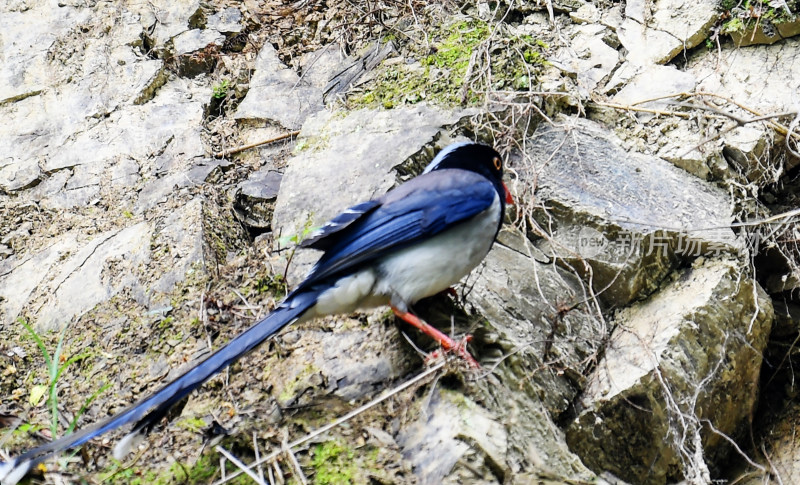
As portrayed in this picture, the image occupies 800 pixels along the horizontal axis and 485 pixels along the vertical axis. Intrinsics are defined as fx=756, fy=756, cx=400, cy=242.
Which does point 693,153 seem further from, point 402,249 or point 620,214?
point 402,249

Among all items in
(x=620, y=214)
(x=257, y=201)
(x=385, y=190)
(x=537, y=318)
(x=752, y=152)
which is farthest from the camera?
(x=257, y=201)

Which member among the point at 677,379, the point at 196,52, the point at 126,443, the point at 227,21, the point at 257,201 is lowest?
the point at 677,379

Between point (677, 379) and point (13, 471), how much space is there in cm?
→ 305

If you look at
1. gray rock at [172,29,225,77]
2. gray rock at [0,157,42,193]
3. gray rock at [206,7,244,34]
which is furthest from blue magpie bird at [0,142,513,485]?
gray rock at [206,7,244,34]

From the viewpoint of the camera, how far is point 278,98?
5.54 metres

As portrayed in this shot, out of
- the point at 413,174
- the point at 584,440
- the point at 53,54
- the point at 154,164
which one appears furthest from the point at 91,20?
the point at 584,440

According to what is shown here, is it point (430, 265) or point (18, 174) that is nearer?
point (430, 265)

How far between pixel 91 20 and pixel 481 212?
13.9 feet

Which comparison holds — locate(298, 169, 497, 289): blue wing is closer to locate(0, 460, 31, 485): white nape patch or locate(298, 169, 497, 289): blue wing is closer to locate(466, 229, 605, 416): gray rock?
locate(466, 229, 605, 416): gray rock

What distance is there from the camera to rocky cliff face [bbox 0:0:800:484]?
3264mm

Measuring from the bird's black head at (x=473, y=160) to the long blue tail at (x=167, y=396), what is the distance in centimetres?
112

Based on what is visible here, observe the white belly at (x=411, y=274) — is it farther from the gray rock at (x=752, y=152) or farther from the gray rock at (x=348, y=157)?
the gray rock at (x=752, y=152)

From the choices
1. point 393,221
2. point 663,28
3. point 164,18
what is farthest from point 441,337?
point 164,18

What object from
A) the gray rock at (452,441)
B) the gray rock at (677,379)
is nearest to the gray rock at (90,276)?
the gray rock at (452,441)
